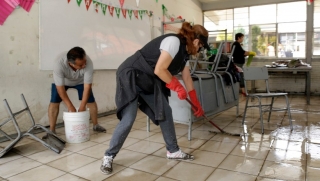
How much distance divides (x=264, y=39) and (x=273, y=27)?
353mm

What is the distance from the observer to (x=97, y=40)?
381 cm

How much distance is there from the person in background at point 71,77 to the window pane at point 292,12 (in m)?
5.45

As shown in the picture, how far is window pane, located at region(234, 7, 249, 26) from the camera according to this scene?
6738 mm

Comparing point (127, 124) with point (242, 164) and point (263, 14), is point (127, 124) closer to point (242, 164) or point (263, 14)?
point (242, 164)

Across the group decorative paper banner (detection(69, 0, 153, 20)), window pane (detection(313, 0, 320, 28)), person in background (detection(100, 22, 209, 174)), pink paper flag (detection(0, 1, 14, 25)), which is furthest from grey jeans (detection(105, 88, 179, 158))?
window pane (detection(313, 0, 320, 28))

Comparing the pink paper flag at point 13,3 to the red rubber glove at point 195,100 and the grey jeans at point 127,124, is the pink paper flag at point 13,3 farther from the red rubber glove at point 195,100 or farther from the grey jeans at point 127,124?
the red rubber glove at point 195,100

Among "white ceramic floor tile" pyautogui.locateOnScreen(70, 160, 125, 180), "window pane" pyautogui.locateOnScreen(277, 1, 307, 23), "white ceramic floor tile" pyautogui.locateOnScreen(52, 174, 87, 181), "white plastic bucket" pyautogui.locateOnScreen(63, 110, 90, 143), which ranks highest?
"window pane" pyautogui.locateOnScreen(277, 1, 307, 23)

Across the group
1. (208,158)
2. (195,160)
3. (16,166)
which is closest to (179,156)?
(195,160)

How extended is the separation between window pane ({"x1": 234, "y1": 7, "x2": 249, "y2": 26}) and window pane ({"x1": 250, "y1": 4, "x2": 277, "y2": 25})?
13 centimetres

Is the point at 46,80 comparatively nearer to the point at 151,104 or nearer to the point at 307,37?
the point at 151,104

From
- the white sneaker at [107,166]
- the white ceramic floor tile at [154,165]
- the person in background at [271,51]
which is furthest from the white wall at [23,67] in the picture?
the person in background at [271,51]

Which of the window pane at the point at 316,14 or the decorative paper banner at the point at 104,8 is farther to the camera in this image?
the window pane at the point at 316,14

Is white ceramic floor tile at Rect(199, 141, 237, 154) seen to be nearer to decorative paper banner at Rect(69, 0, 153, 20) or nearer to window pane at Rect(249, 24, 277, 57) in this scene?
decorative paper banner at Rect(69, 0, 153, 20)

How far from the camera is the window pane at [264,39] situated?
6488 millimetres
